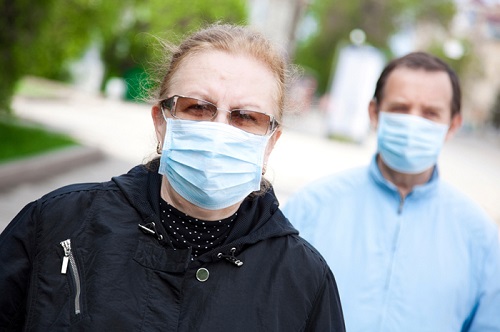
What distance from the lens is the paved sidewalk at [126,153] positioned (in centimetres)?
1201

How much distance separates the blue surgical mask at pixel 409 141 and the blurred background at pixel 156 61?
0.39 m

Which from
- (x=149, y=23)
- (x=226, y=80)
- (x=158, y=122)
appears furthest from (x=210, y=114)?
(x=149, y=23)

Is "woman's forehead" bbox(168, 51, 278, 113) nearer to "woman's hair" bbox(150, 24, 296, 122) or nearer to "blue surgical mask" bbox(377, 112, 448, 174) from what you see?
"woman's hair" bbox(150, 24, 296, 122)

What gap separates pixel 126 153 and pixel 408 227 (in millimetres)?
13236

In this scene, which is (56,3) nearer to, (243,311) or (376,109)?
(376,109)

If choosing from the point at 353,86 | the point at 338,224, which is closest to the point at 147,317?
the point at 338,224

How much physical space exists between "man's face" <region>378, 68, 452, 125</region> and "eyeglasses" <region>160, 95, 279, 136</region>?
1.40m

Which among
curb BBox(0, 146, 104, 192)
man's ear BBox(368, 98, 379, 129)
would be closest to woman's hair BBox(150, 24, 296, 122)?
man's ear BBox(368, 98, 379, 129)

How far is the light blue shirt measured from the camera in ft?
10.4

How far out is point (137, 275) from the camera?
2.11 m

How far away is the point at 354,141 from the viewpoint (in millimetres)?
30906

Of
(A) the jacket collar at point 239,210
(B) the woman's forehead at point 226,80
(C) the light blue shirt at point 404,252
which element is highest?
(B) the woman's forehead at point 226,80

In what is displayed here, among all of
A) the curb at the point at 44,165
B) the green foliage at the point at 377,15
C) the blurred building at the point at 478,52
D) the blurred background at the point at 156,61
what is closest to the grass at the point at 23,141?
the blurred background at the point at 156,61

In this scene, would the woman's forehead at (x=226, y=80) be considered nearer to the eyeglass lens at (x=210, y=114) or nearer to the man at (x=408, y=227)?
the eyeglass lens at (x=210, y=114)
